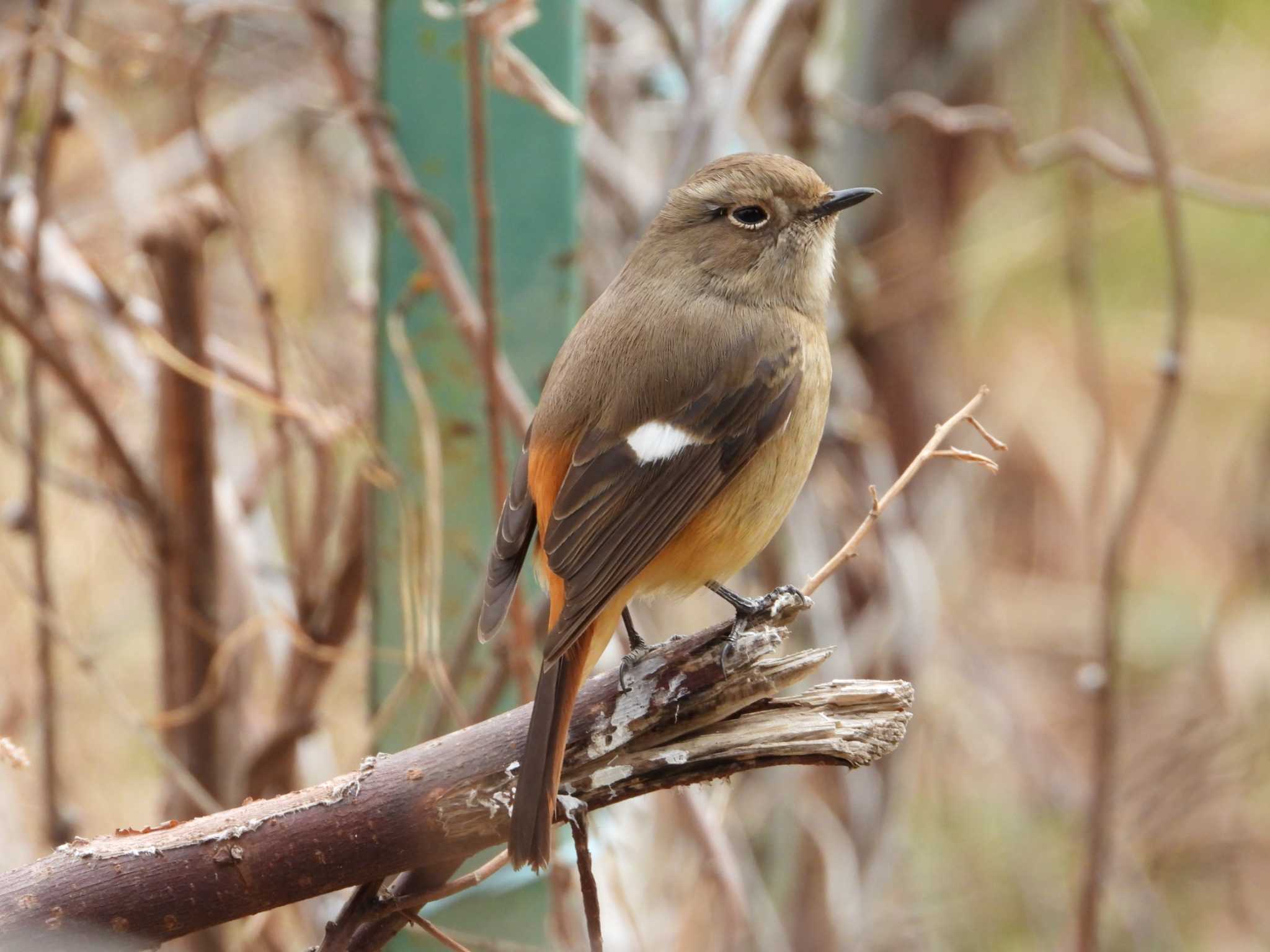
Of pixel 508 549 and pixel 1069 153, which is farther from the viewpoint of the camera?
pixel 1069 153

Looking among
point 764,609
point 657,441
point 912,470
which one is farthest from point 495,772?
point 657,441

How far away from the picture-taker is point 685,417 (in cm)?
243

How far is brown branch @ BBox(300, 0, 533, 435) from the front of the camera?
8.66ft

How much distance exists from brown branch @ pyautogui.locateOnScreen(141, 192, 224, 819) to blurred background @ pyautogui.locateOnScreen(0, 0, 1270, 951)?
11 millimetres

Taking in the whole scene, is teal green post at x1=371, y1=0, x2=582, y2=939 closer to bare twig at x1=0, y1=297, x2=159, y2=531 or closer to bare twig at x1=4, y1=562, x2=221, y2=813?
bare twig at x1=4, y1=562, x2=221, y2=813

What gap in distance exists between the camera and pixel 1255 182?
5785 mm

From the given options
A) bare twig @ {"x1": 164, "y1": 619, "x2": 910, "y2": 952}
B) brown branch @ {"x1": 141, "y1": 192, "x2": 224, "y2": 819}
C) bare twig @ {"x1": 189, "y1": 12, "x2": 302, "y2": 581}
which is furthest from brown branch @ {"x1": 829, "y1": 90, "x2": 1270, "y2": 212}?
bare twig @ {"x1": 164, "y1": 619, "x2": 910, "y2": 952}

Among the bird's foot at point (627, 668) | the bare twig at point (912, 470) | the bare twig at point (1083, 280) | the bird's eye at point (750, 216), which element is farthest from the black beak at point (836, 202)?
the bare twig at point (1083, 280)

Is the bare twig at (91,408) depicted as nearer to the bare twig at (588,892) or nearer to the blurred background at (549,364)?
the blurred background at (549,364)

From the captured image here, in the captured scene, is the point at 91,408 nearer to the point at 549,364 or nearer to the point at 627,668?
the point at 549,364

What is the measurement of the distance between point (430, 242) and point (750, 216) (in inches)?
25.4

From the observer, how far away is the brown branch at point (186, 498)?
9.98 ft

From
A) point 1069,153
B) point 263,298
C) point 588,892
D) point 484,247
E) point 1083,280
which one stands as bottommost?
point 588,892

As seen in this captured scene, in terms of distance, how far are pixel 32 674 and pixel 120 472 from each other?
4.37 ft
